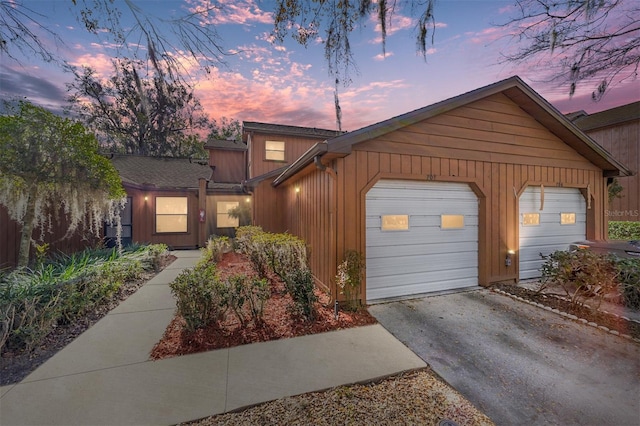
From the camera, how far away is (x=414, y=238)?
5336 millimetres

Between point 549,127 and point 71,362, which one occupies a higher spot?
point 549,127

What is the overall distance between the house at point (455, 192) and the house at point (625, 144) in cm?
1066

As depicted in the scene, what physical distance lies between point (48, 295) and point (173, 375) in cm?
263

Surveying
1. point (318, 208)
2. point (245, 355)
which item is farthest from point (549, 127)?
point (245, 355)

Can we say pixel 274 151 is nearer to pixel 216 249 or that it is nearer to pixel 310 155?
pixel 216 249

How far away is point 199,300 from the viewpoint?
11.6ft

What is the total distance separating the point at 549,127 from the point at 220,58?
773 centimetres

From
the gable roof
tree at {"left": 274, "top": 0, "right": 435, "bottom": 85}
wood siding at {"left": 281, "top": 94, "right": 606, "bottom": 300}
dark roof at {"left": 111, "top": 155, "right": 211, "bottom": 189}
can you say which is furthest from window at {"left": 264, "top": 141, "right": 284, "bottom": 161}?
tree at {"left": 274, "top": 0, "right": 435, "bottom": 85}

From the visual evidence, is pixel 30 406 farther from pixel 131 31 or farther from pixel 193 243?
pixel 193 243

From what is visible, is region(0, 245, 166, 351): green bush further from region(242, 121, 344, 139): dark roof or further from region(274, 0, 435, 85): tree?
region(242, 121, 344, 139): dark roof

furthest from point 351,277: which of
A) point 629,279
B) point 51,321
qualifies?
point 629,279

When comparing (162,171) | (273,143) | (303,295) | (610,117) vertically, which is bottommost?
(303,295)

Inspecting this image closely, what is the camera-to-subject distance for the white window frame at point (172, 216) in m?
11.4

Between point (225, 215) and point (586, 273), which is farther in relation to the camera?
point (225, 215)
